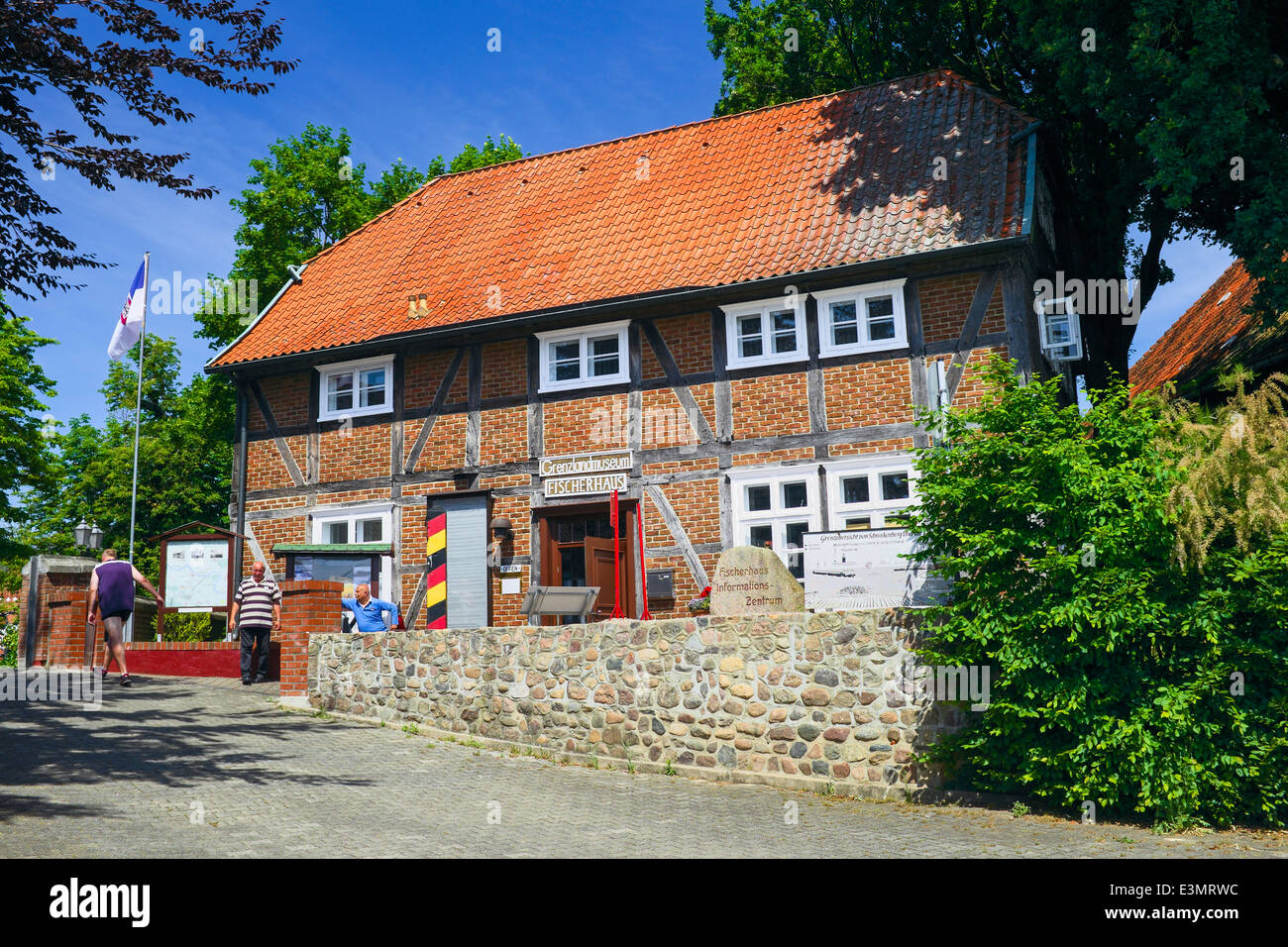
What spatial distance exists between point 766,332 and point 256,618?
8554 mm

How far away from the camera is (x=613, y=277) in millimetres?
17766

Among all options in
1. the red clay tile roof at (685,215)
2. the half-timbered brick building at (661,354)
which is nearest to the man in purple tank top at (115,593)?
the half-timbered brick building at (661,354)

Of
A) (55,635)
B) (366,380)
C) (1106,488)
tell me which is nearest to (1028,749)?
(1106,488)

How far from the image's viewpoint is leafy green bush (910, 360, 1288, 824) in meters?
8.88

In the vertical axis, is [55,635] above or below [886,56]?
below

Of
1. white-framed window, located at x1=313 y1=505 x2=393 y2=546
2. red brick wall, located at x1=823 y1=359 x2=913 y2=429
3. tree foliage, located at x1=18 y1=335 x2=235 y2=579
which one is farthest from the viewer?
tree foliage, located at x1=18 y1=335 x2=235 y2=579

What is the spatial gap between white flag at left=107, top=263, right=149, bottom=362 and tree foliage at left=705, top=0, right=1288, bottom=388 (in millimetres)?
13930

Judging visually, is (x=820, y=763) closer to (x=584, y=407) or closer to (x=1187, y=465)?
(x=1187, y=465)

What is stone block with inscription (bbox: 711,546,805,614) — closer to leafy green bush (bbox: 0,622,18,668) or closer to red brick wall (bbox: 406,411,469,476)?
red brick wall (bbox: 406,411,469,476)

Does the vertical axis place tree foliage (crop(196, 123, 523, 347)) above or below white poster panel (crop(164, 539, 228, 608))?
above

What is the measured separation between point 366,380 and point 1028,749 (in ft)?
44.0

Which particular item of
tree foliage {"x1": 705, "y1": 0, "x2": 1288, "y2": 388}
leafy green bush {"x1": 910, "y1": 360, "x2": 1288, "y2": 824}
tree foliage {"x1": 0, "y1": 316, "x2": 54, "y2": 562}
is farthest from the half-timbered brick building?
tree foliage {"x1": 0, "y1": 316, "x2": 54, "y2": 562}

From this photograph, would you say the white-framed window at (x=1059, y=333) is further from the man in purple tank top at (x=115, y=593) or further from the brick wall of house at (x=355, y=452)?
the man in purple tank top at (x=115, y=593)

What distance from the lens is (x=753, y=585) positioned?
38.7 ft
